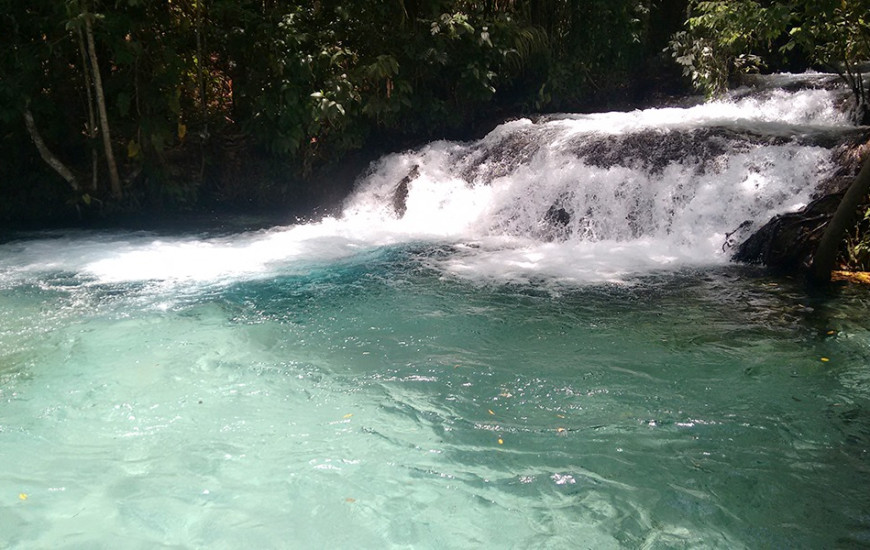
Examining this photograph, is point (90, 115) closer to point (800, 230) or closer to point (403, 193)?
point (403, 193)

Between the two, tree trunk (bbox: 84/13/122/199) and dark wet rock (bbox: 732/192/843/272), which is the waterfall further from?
tree trunk (bbox: 84/13/122/199)

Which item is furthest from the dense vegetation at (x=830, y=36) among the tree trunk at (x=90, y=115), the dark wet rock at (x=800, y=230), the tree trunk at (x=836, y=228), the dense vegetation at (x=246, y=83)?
the tree trunk at (x=90, y=115)

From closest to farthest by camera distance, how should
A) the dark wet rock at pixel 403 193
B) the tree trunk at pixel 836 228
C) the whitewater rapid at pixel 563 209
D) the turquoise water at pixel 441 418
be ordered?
1. the turquoise water at pixel 441 418
2. the tree trunk at pixel 836 228
3. the whitewater rapid at pixel 563 209
4. the dark wet rock at pixel 403 193

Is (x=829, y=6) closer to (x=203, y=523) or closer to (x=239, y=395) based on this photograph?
(x=239, y=395)

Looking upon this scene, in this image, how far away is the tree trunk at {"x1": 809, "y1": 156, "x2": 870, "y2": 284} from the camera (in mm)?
5328

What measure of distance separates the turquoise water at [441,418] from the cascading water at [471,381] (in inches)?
0.7

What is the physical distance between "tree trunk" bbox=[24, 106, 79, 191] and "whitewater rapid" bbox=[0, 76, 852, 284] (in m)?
0.94

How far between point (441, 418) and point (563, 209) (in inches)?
198

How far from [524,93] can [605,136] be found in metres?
3.41

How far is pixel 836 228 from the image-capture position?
5621 mm

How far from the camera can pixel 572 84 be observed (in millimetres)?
11758

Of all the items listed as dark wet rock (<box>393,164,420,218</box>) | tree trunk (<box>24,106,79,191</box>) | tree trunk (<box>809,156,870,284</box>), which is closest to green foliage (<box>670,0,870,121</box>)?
tree trunk (<box>809,156,870,284</box>)

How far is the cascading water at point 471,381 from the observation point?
293 centimetres

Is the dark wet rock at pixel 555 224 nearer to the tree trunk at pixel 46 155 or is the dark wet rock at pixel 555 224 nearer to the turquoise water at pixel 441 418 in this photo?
the turquoise water at pixel 441 418
